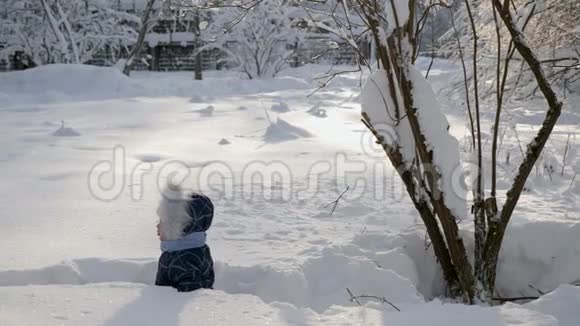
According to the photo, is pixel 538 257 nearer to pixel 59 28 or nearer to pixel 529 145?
pixel 529 145

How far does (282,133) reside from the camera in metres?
7.51

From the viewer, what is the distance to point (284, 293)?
2.86 m

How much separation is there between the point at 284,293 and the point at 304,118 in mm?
6930

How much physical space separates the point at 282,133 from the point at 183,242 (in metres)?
4.82

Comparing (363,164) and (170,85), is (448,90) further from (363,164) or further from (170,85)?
(170,85)

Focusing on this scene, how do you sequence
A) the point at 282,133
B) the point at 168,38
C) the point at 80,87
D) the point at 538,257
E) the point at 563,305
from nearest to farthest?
the point at 563,305 < the point at 538,257 < the point at 282,133 < the point at 80,87 < the point at 168,38

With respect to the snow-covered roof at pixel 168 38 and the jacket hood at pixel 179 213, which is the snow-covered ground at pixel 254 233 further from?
the snow-covered roof at pixel 168 38

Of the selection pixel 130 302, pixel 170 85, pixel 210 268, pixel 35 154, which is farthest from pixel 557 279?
pixel 170 85

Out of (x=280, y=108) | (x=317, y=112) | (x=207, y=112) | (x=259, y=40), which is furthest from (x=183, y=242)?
(x=259, y=40)

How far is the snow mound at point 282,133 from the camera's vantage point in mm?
7312

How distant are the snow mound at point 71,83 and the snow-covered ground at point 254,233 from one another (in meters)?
5.79

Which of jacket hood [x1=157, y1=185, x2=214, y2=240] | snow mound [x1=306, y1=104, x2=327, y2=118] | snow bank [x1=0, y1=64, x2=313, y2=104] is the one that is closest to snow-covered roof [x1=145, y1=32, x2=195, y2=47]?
snow bank [x1=0, y1=64, x2=313, y2=104]

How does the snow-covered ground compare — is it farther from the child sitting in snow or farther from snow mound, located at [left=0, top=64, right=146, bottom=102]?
snow mound, located at [left=0, top=64, right=146, bottom=102]

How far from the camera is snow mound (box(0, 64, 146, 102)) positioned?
13273 millimetres
